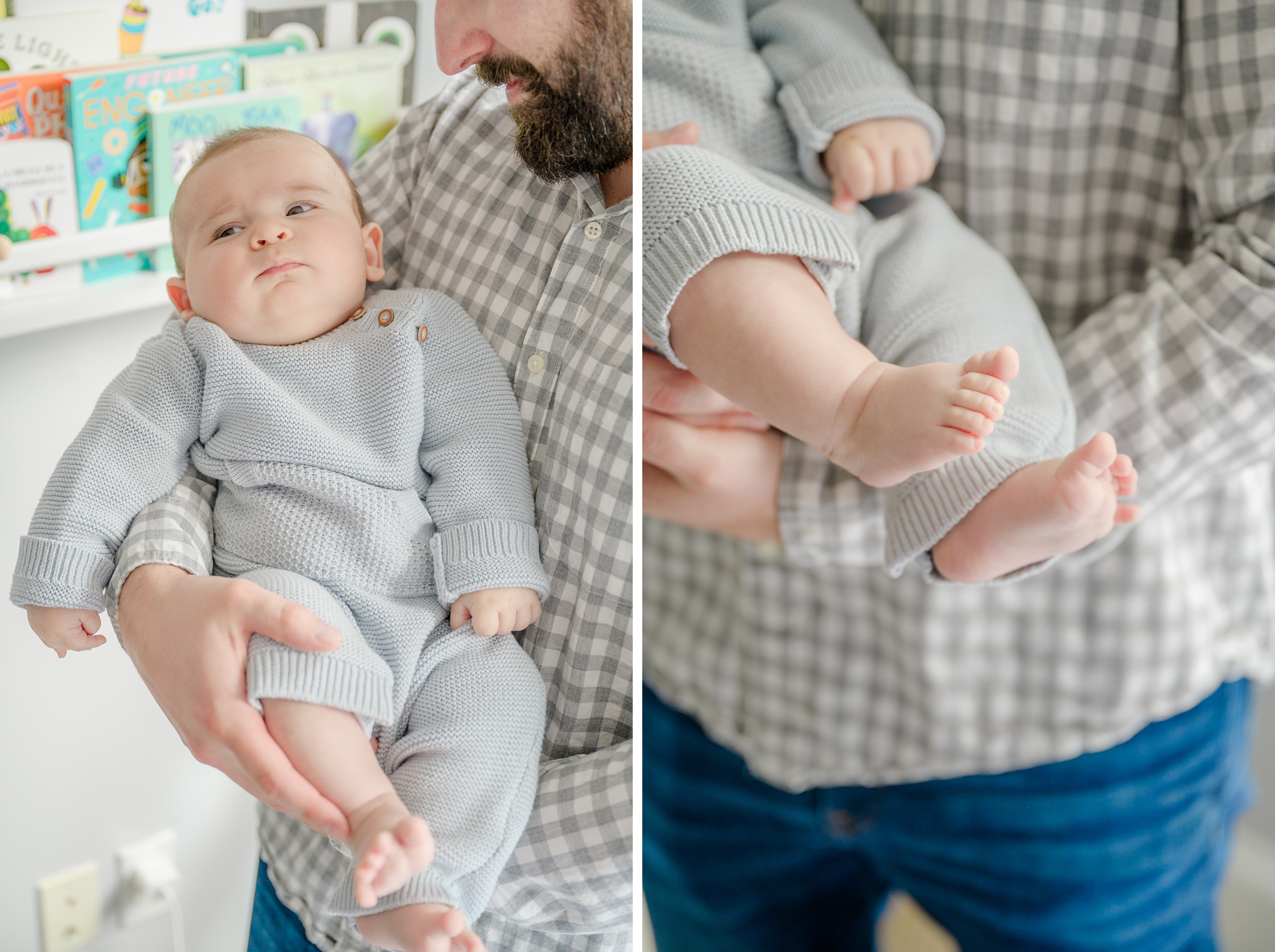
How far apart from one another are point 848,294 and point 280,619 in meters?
0.29

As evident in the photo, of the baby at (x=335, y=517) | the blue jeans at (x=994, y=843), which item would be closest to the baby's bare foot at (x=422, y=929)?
the baby at (x=335, y=517)

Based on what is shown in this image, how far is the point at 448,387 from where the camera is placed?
0.90 feet

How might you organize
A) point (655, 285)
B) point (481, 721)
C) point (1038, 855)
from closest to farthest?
point (481, 721) < point (655, 285) < point (1038, 855)

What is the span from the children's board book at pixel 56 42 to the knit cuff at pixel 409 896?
0.22 m

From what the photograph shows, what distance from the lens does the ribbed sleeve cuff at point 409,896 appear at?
24 centimetres

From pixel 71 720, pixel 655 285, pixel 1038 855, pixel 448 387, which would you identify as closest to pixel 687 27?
pixel 655 285

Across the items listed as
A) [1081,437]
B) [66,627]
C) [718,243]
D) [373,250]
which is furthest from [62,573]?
[1081,437]

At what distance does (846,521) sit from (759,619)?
16 centimetres

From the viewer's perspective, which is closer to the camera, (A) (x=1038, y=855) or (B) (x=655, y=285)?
(B) (x=655, y=285)

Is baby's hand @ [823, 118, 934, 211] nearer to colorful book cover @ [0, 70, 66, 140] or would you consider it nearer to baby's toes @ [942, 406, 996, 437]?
baby's toes @ [942, 406, 996, 437]

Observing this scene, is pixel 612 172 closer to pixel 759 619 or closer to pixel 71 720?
pixel 71 720

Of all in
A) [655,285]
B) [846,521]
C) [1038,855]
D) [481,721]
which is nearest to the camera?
[481,721]

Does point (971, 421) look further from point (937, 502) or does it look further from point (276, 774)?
point (276, 774)

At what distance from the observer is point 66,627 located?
258 mm
